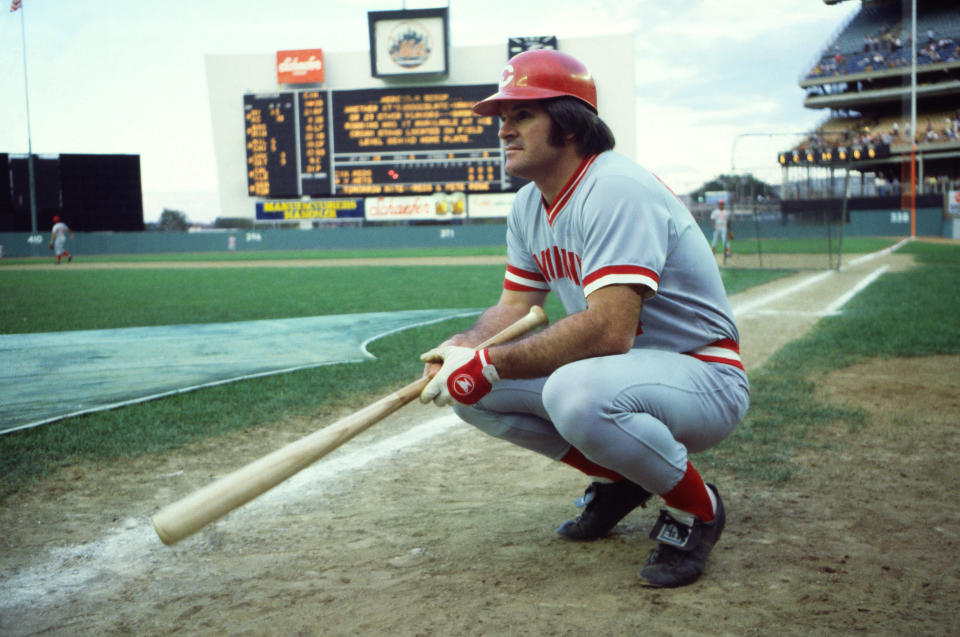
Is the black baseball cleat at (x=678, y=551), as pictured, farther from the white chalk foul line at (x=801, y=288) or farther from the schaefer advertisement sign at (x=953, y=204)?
the schaefer advertisement sign at (x=953, y=204)

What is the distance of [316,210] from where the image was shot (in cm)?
3228

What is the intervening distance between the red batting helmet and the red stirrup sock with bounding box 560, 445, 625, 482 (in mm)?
1077

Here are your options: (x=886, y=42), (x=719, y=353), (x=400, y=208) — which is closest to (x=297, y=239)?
(x=400, y=208)

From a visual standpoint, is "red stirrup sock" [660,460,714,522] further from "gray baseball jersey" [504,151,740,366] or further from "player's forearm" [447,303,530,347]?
"player's forearm" [447,303,530,347]

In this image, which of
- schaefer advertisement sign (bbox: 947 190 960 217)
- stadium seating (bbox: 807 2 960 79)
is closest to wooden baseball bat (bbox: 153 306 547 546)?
schaefer advertisement sign (bbox: 947 190 960 217)

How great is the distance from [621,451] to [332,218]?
3118 cm

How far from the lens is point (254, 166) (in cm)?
3030

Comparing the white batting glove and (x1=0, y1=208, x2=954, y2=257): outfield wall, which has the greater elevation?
(x1=0, y1=208, x2=954, y2=257): outfield wall

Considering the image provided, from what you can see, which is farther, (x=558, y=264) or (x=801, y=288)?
(x=801, y=288)

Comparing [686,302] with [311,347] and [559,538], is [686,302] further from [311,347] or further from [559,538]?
[311,347]

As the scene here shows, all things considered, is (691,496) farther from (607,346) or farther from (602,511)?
(607,346)

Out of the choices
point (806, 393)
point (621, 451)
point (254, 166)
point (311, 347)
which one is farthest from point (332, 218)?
point (621, 451)

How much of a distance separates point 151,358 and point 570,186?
4.69 meters

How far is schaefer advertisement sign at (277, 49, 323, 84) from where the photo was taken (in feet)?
111
